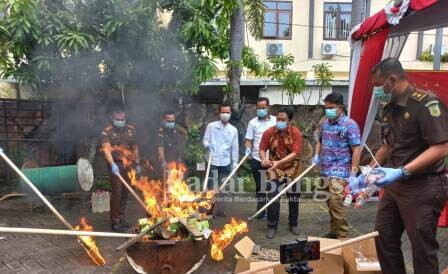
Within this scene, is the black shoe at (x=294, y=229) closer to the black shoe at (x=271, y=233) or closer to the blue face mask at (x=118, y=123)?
the black shoe at (x=271, y=233)

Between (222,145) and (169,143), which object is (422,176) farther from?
(169,143)

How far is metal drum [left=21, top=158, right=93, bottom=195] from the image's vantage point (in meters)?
6.79

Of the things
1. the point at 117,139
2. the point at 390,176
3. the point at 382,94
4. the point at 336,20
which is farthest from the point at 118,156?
the point at 336,20

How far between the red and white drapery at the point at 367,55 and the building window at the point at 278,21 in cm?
A: 1058

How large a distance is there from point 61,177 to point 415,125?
20.2 ft

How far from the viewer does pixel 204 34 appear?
6820 millimetres

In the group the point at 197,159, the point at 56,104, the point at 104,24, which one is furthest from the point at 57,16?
the point at 197,159

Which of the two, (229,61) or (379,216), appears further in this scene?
(229,61)

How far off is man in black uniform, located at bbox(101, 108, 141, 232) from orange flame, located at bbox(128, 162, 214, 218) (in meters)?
0.22

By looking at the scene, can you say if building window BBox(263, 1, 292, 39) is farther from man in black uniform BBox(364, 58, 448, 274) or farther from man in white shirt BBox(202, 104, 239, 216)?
man in black uniform BBox(364, 58, 448, 274)

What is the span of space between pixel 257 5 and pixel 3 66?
17.7ft

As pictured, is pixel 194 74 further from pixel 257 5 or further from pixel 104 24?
pixel 257 5

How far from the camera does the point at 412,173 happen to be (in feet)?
10.4

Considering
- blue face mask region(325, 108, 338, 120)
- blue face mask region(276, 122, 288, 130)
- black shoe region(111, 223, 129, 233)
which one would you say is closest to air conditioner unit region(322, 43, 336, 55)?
blue face mask region(276, 122, 288, 130)
